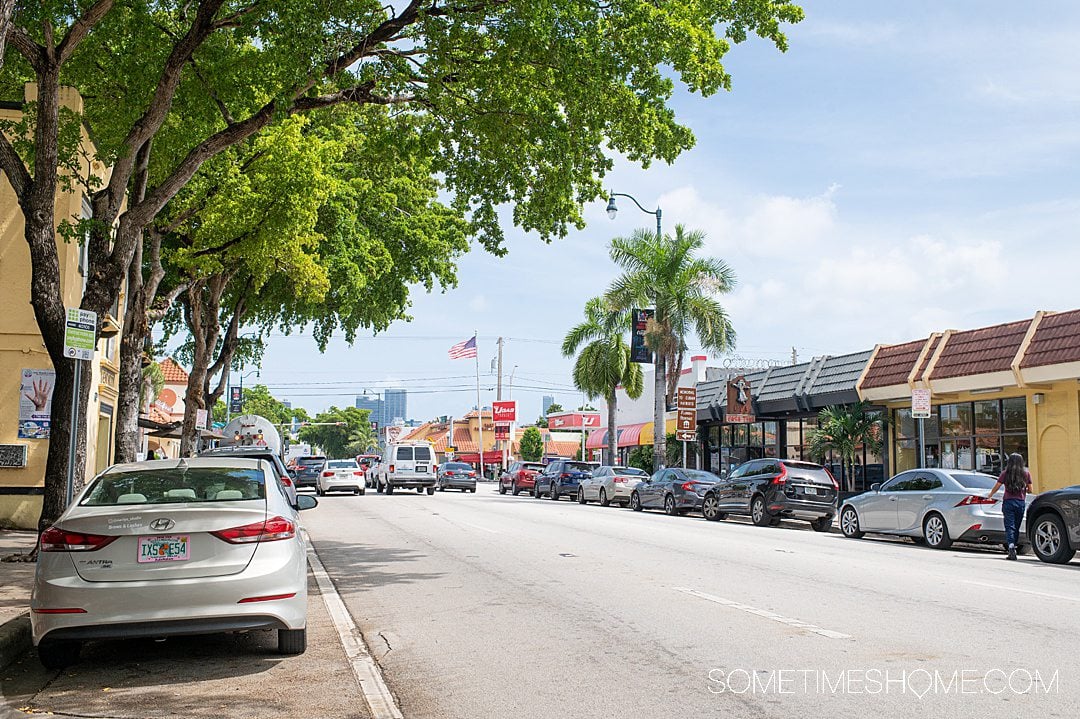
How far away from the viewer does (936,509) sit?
17.4 m

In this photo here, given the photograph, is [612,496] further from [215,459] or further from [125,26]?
[215,459]

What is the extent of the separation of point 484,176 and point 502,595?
25.3 ft

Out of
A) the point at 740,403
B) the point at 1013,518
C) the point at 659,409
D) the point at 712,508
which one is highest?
the point at 740,403

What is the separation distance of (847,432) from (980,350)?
4575mm

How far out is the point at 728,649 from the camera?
7746 millimetres

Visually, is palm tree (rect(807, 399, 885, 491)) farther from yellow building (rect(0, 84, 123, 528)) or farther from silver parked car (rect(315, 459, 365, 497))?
yellow building (rect(0, 84, 123, 528))

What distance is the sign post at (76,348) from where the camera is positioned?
11.9 metres

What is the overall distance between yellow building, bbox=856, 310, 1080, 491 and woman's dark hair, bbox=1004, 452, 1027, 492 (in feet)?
29.8

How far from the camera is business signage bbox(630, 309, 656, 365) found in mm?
34781

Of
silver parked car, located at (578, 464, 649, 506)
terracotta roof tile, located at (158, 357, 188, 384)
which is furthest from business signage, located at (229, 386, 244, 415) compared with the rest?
silver parked car, located at (578, 464, 649, 506)

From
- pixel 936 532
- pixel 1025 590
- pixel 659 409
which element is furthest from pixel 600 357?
pixel 1025 590

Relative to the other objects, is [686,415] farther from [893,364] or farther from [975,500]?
[975,500]

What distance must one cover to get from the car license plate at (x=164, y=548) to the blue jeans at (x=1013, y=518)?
513 inches

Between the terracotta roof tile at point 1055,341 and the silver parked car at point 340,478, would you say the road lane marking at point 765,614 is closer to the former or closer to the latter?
the terracotta roof tile at point 1055,341
